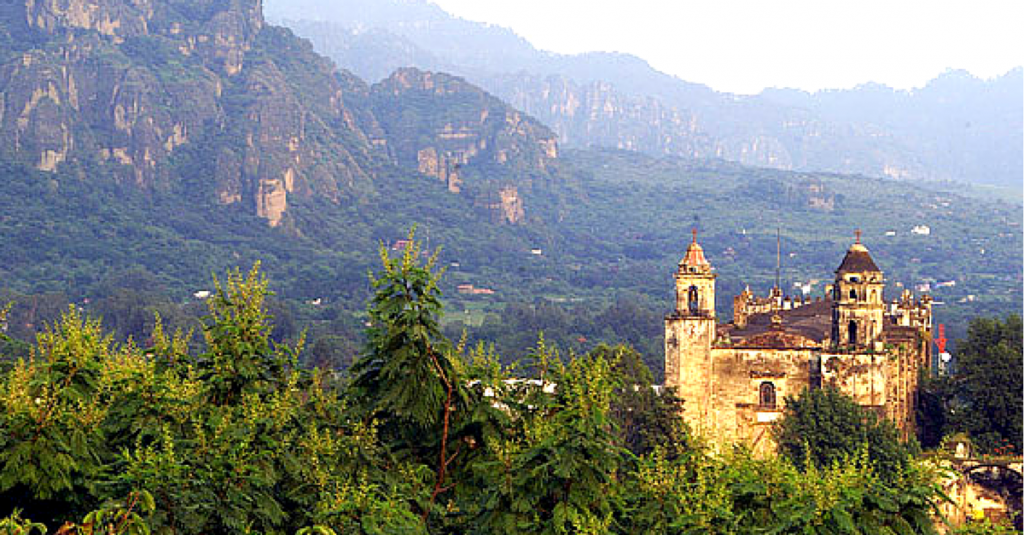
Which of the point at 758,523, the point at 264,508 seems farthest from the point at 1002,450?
the point at 264,508

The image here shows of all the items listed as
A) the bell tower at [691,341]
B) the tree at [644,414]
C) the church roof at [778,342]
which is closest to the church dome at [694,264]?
the bell tower at [691,341]

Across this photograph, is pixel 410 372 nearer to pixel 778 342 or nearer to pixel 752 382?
pixel 752 382

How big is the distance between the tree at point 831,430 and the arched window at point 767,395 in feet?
7.00

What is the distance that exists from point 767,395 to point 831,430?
18.2ft

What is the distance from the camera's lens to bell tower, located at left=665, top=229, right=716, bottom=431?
57.5 meters

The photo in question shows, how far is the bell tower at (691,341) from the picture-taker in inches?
2265

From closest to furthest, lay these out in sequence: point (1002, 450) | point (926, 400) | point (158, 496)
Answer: point (158, 496)
point (1002, 450)
point (926, 400)

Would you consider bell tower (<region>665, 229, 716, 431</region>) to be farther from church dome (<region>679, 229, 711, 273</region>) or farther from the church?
church dome (<region>679, 229, 711, 273</region>)

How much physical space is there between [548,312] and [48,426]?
14201 cm

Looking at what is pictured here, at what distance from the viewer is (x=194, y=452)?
18172mm

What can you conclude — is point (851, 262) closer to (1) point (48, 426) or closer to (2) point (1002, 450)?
(2) point (1002, 450)

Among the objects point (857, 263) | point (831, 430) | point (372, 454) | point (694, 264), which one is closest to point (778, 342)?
point (857, 263)

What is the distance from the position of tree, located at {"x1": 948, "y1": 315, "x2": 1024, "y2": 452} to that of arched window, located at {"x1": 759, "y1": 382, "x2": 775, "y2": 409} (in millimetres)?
8363

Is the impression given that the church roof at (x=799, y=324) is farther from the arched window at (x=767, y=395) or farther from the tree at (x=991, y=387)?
the tree at (x=991, y=387)
